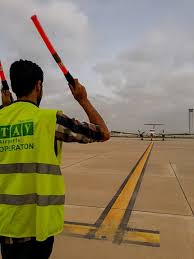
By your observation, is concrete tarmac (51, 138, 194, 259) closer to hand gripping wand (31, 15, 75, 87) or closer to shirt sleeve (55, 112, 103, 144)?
shirt sleeve (55, 112, 103, 144)

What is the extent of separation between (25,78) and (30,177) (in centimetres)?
60

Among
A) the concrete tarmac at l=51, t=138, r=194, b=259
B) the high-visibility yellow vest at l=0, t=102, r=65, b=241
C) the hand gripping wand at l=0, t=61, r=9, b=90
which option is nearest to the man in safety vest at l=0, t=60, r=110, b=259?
the high-visibility yellow vest at l=0, t=102, r=65, b=241

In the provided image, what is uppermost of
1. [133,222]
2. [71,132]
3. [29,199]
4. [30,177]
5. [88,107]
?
[88,107]

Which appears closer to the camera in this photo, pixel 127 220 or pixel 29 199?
pixel 29 199

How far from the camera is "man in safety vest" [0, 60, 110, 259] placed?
172cm

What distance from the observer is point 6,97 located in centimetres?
226

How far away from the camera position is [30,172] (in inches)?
68.4

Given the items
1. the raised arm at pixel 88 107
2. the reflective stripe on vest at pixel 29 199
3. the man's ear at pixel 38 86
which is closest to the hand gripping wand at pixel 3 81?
the man's ear at pixel 38 86

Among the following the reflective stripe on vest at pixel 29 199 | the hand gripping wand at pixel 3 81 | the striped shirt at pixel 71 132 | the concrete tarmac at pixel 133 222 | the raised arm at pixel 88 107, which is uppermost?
the hand gripping wand at pixel 3 81

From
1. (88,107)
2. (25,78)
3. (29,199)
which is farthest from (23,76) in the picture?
(29,199)

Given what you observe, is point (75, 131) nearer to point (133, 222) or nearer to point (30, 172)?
point (30, 172)

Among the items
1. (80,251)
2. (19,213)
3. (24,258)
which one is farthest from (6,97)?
(80,251)

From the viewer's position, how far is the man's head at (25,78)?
1826mm

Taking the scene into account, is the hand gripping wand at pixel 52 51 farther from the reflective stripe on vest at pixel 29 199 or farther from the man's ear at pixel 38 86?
the reflective stripe on vest at pixel 29 199
